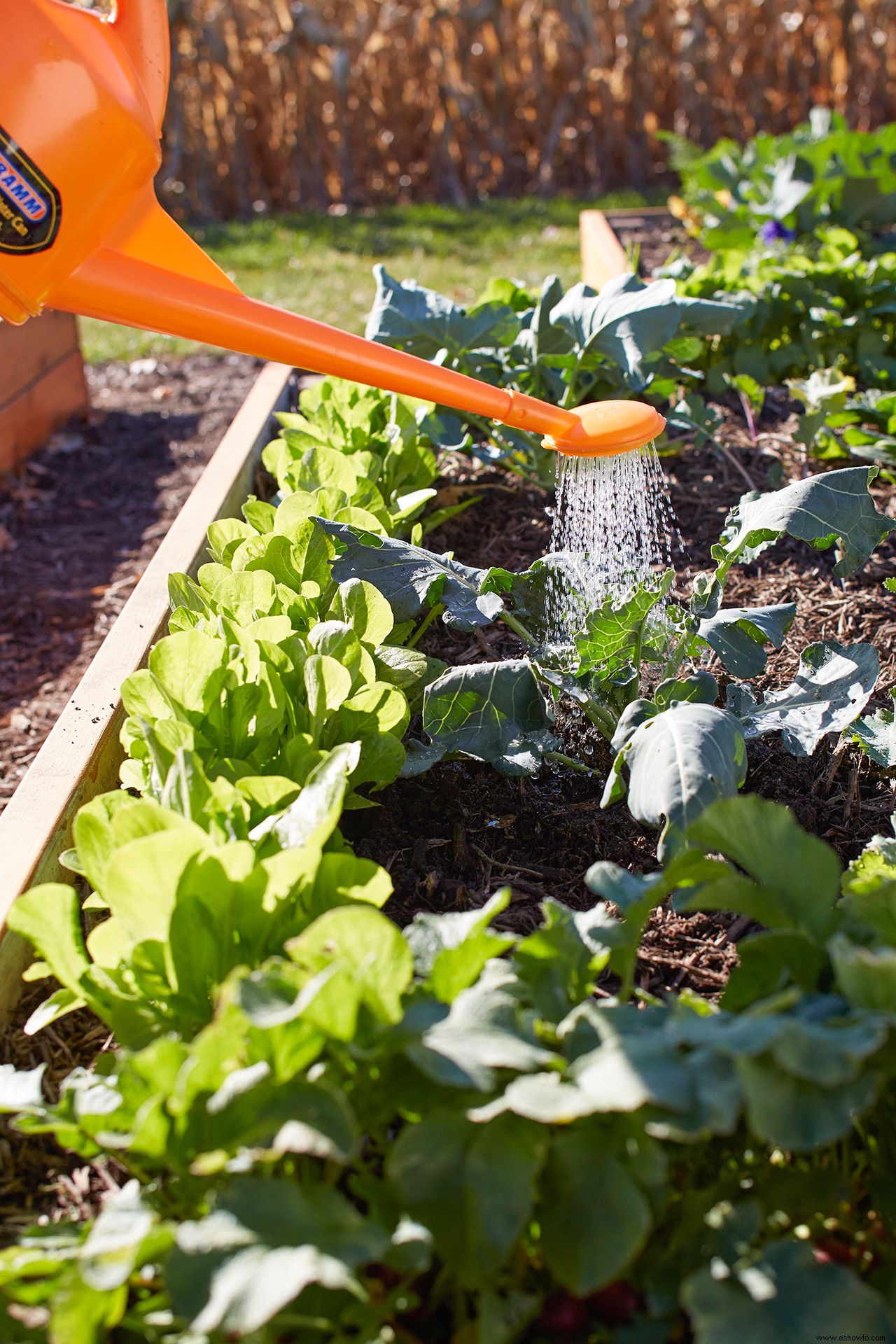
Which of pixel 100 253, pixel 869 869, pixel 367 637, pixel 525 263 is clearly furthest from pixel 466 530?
pixel 525 263

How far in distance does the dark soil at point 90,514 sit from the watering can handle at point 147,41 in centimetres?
132

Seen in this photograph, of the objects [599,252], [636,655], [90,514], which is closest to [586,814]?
[636,655]

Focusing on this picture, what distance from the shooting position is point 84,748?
1.64m

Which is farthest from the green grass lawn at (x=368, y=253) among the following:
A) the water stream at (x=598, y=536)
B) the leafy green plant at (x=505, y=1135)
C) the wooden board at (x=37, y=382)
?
the leafy green plant at (x=505, y=1135)

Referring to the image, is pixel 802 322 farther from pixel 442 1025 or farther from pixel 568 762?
pixel 442 1025

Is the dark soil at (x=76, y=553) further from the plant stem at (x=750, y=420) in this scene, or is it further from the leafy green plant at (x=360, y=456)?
the plant stem at (x=750, y=420)

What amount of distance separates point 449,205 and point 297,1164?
291 inches

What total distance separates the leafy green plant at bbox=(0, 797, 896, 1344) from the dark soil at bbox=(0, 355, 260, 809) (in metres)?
1.37

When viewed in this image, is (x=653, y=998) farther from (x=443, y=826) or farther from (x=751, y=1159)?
(x=443, y=826)

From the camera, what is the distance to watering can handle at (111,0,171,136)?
1.54 metres

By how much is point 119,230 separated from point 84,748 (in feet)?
2.57

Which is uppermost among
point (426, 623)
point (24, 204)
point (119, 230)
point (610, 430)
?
point (24, 204)

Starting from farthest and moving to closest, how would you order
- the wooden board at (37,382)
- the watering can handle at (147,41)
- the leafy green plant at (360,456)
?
the wooden board at (37,382)
the leafy green plant at (360,456)
the watering can handle at (147,41)

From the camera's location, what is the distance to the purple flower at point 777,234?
148 inches
